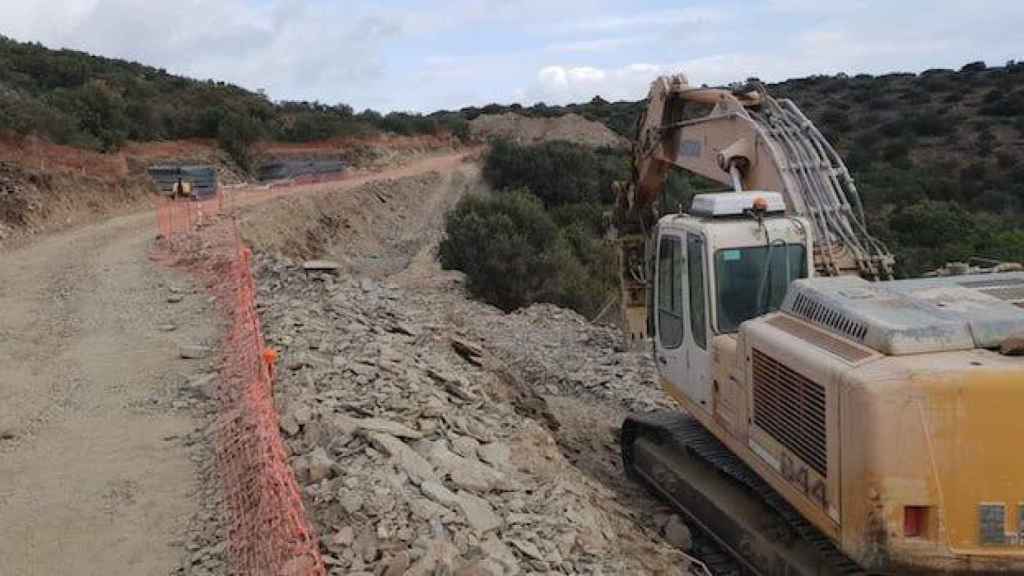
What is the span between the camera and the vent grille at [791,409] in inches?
235

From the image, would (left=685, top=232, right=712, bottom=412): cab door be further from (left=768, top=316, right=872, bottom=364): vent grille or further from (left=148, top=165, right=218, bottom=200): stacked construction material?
(left=148, top=165, right=218, bottom=200): stacked construction material

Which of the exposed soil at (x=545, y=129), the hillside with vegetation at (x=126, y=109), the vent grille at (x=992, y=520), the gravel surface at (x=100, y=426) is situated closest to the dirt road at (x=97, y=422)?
the gravel surface at (x=100, y=426)

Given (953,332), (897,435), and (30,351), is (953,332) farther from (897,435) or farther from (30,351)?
(30,351)

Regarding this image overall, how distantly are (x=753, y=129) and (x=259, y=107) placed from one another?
42499mm

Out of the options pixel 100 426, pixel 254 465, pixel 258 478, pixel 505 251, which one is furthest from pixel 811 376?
pixel 505 251

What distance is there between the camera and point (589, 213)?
30.4 metres

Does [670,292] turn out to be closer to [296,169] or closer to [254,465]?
[254,465]

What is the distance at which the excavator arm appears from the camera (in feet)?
27.6

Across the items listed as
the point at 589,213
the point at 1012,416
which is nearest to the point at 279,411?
the point at 1012,416

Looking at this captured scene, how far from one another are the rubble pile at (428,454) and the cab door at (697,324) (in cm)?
124

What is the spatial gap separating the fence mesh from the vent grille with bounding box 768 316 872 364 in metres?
3.21

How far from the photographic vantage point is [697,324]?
8234 millimetres

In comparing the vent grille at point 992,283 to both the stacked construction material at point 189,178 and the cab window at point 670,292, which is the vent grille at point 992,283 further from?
the stacked construction material at point 189,178

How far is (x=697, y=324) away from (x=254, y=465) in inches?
143
